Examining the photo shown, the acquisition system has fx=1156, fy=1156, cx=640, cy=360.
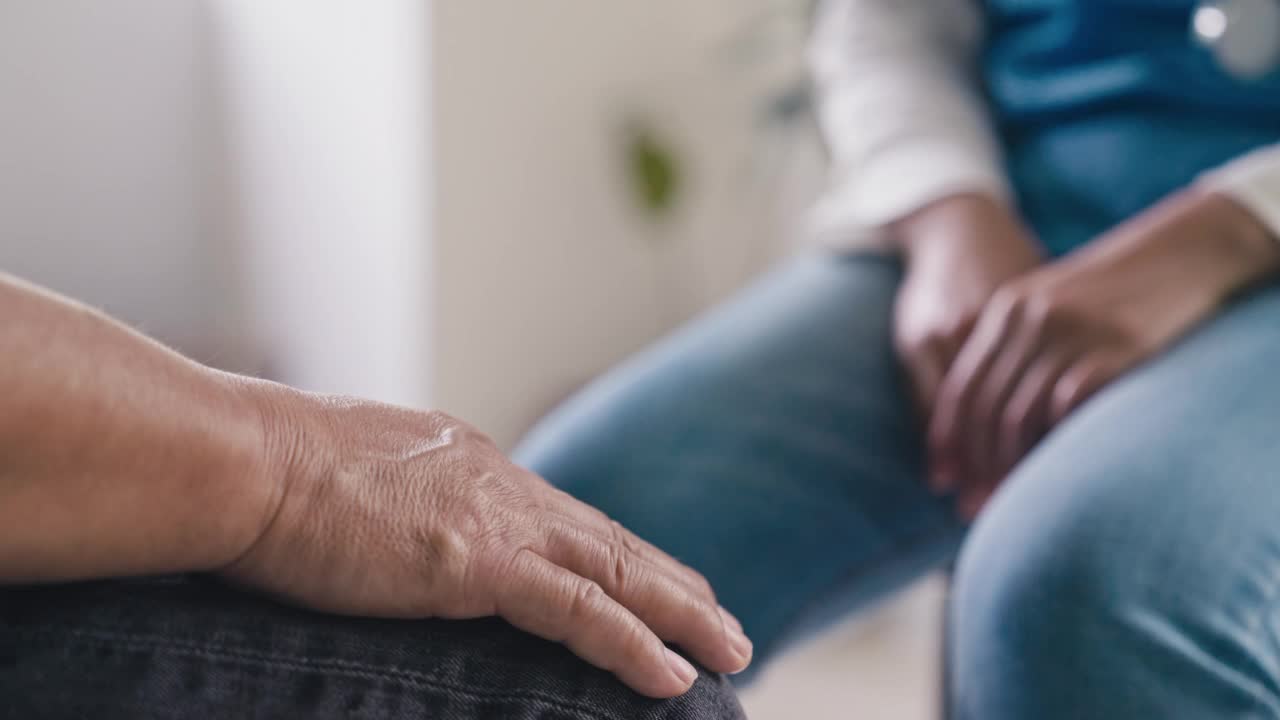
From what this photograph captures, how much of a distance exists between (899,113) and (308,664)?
0.74 metres

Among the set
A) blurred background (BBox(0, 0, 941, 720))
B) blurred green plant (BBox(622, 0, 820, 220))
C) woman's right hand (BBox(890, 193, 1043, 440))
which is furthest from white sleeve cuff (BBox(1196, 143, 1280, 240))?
blurred green plant (BBox(622, 0, 820, 220))

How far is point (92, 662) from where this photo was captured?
1.16ft

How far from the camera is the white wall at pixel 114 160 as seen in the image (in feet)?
7.75

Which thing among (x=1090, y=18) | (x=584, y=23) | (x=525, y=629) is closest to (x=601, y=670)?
(x=525, y=629)

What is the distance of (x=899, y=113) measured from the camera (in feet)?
3.18

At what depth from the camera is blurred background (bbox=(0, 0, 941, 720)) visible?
224cm

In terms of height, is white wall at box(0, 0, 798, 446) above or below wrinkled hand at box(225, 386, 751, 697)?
below

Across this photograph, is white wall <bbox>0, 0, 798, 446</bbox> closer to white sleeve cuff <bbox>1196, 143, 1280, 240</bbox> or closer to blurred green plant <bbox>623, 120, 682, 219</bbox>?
blurred green plant <bbox>623, 120, 682, 219</bbox>

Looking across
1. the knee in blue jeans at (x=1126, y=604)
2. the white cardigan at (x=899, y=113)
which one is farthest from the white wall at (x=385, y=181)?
the knee in blue jeans at (x=1126, y=604)

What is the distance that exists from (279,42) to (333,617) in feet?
7.29

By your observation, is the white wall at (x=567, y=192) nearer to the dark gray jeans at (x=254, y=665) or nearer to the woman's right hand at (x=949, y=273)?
the woman's right hand at (x=949, y=273)

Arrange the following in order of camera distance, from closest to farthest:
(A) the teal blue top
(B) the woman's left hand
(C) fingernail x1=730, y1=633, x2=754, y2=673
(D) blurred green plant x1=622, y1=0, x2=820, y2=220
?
1. (C) fingernail x1=730, y1=633, x2=754, y2=673
2. (B) the woman's left hand
3. (A) the teal blue top
4. (D) blurred green plant x1=622, y1=0, x2=820, y2=220

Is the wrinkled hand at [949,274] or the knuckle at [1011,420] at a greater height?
the wrinkled hand at [949,274]

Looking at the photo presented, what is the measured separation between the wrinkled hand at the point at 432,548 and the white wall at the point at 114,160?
1993 millimetres
